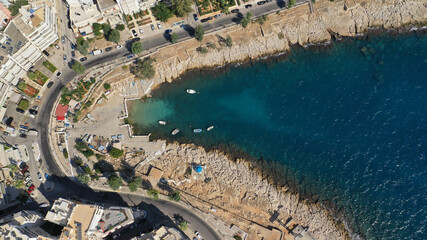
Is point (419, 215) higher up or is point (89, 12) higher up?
point (89, 12)

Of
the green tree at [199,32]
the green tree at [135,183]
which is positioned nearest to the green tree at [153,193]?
the green tree at [135,183]

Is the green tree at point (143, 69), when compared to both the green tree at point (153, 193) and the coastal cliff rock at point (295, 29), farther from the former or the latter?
the green tree at point (153, 193)

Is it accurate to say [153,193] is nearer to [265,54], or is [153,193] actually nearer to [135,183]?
[135,183]

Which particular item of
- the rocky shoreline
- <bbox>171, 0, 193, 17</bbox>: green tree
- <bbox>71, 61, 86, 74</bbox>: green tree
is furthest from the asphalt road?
<bbox>171, 0, 193, 17</bbox>: green tree

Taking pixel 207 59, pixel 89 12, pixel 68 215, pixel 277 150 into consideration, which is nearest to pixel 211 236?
pixel 277 150

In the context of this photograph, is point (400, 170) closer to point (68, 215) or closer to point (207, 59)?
point (207, 59)

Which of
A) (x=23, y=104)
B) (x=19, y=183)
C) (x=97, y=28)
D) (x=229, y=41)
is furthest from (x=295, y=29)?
(x=19, y=183)
